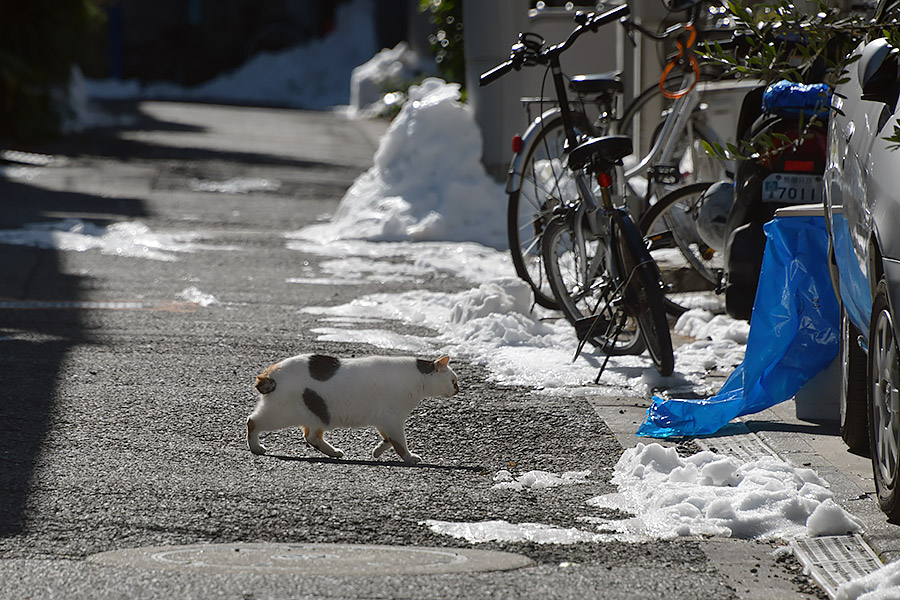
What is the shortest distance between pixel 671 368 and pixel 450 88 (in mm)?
6879

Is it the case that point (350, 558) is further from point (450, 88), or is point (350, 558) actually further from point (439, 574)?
point (450, 88)

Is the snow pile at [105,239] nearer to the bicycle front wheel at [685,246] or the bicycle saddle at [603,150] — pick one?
the bicycle front wheel at [685,246]

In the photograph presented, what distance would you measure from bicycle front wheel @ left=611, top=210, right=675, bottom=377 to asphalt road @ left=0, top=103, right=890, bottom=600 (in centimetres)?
35

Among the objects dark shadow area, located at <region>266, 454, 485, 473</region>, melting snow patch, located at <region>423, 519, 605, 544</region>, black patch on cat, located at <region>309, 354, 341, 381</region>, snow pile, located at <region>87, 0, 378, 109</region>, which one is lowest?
snow pile, located at <region>87, 0, 378, 109</region>

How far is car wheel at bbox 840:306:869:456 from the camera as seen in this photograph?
178 inches

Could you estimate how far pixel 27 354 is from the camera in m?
6.15

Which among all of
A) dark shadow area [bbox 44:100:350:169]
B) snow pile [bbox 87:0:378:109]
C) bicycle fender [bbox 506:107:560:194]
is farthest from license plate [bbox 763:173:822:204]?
snow pile [bbox 87:0:378:109]

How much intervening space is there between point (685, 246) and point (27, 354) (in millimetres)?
3448

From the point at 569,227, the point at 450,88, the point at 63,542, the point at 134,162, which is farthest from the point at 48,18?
the point at 63,542

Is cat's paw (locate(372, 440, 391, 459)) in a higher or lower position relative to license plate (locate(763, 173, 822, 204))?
lower

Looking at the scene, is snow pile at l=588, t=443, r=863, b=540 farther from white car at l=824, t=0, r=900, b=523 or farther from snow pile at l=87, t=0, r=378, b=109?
snow pile at l=87, t=0, r=378, b=109

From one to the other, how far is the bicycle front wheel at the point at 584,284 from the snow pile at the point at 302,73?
31.0m

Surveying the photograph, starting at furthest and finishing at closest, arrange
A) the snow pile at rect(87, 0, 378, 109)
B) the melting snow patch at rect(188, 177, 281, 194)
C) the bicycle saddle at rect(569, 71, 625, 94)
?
the snow pile at rect(87, 0, 378, 109)
the melting snow patch at rect(188, 177, 281, 194)
the bicycle saddle at rect(569, 71, 625, 94)

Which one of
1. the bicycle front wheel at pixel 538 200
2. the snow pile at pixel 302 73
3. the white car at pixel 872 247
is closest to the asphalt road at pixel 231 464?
the white car at pixel 872 247
